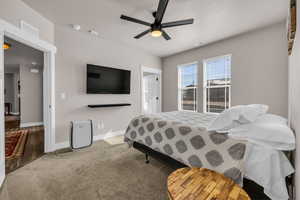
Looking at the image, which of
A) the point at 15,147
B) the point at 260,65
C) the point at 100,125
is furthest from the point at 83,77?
the point at 260,65

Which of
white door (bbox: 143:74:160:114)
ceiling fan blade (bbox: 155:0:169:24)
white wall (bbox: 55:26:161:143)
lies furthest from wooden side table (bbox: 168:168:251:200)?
white door (bbox: 143:74:160:114)

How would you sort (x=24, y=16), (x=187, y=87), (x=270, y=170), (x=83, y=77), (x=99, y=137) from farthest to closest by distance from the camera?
(x=187, y=87)
(x=99, y=137)
(x=83, y=77)
(x=24, y=16)
(x=270, y=170)

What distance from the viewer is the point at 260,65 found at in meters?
2.91

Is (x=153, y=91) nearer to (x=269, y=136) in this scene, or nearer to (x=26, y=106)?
(x=269, y=136)

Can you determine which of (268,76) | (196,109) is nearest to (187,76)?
(196,109)

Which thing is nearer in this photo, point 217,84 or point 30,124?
point 217,84

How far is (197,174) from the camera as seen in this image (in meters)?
1.09

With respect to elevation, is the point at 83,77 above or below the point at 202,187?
above

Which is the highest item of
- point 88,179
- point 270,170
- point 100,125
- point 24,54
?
point 24,54

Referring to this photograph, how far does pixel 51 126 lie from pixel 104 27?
7.98ft

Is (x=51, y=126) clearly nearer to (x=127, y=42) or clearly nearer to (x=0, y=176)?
(x=0, y=176)

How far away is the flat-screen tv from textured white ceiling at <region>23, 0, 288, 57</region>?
91cm

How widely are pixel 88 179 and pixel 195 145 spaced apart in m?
1.56

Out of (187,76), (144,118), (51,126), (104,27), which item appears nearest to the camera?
(144,118)
